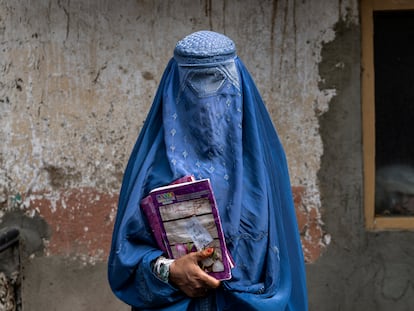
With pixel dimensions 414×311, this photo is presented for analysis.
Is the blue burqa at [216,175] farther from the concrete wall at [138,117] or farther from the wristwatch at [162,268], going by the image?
the concrete wall at [138,117]

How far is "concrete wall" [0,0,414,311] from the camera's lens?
16.2 feet

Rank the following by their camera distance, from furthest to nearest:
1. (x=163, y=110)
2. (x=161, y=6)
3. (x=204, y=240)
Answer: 1. (x=161, y=6)
2. (x=163, y=110)
3. (x=204, y=240)

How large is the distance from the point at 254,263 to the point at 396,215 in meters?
2.81

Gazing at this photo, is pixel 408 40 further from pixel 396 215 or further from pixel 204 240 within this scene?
pixel 204 240

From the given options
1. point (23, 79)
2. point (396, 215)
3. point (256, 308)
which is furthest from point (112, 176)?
point (256, 308)

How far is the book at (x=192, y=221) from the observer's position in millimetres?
2439

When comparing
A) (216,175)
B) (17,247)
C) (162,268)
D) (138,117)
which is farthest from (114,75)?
(162,268)

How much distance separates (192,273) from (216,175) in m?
0.32

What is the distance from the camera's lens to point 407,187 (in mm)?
5180

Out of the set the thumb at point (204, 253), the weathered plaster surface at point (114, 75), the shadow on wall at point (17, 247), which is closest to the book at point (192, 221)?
the thumb at point (204, 253)

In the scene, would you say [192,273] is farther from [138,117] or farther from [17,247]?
[17,247]

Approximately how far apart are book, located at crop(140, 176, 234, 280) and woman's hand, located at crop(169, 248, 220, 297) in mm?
31

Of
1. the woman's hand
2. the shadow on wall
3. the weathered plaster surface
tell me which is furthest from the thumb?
the shadow on wall

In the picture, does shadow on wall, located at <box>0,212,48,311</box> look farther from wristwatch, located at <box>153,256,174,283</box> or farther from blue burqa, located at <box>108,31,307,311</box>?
wristwatch, located at <box>153,256,174,283</box>
